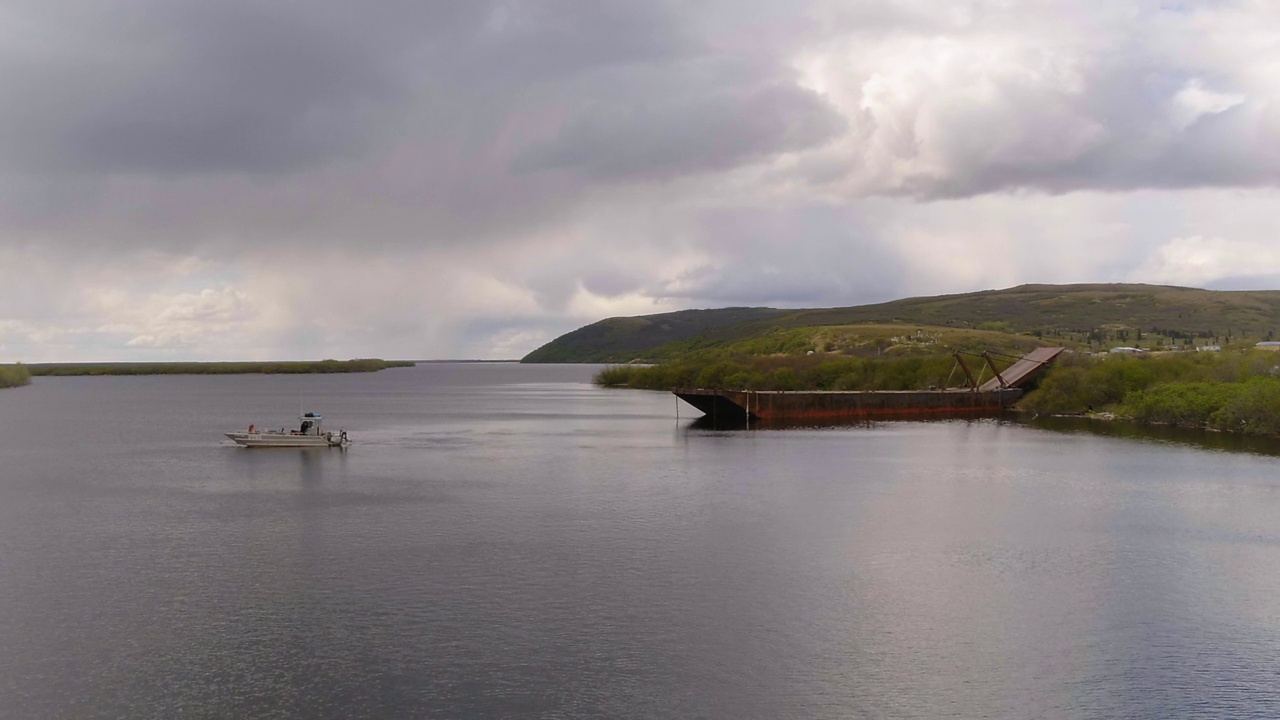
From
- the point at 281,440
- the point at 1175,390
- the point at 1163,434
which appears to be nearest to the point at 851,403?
the point at 1175,390

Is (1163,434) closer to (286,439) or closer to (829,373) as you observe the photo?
(286,439)

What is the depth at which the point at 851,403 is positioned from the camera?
110 metres

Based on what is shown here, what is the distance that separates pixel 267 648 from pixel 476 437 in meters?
60.3

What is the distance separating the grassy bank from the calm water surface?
76881 mm

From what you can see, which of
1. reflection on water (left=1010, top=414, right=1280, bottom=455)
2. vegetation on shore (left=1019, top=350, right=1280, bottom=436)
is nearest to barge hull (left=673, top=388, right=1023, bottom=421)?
vegetation on shore (left=1019, top=350, right=1280, bottom=436)

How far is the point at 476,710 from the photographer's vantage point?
68.2 feet

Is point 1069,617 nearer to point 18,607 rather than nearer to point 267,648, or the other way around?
point 267,648

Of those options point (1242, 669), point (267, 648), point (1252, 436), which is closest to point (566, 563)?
point (267, 648)

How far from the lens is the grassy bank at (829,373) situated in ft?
455

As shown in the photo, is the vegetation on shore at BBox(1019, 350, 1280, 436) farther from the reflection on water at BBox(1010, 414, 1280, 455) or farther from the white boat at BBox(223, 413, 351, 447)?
the white boat at BBox(223, 413, 351, 447)

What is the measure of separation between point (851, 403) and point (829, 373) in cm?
3995

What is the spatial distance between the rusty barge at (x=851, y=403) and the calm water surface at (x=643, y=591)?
4210 cm

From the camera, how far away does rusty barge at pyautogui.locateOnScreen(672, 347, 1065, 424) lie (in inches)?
4097

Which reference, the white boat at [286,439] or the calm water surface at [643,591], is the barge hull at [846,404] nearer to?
the white boat at [286,439]
